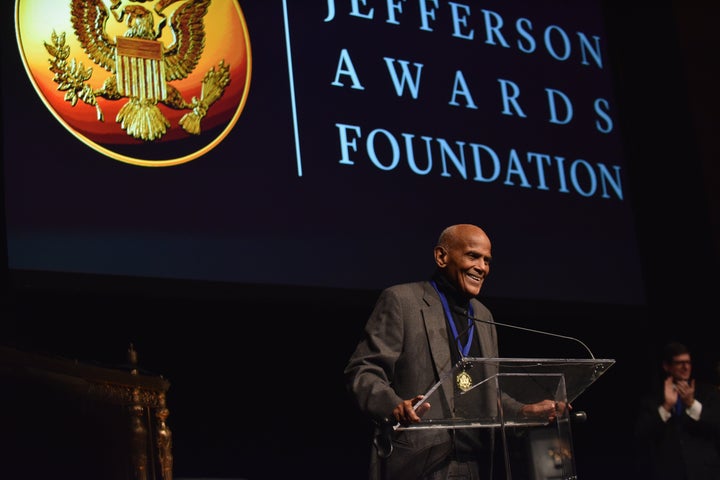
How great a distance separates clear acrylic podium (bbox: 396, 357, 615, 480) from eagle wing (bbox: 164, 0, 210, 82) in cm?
244

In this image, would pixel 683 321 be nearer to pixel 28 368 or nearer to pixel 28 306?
pixel 28 306

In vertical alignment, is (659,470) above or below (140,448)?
below

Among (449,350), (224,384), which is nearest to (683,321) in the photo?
(224,384)

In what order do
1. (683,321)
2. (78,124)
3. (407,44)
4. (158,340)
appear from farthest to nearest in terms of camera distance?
1. (683,321)
2. (407,44)
3. (158,340)
4. (78,124)

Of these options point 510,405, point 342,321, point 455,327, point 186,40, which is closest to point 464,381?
point 510,405

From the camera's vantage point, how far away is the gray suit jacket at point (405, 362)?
2711 millimetres

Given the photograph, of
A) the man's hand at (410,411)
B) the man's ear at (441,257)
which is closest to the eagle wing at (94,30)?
the man's ear at (441,257)

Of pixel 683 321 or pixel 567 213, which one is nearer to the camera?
pixel 567 213

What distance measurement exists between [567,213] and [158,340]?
A: 7.26 ft

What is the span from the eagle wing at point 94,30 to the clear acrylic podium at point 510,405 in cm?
244

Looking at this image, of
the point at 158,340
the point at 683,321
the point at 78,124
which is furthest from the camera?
the point at 683,321

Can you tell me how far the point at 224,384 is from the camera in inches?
198

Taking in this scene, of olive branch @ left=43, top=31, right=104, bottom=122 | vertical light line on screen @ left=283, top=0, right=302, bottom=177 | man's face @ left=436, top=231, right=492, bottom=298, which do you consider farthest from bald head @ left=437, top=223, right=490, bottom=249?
olive branch @ left=43, top=31, right=104, bottom=122

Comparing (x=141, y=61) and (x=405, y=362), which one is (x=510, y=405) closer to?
(x=405, y=362)
